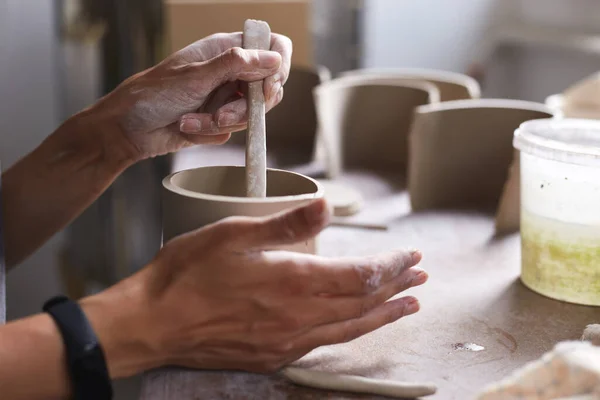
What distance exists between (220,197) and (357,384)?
0.79 feet

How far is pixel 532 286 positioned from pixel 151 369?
0.52 meters

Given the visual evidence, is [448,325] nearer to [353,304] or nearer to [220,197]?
[353,304]

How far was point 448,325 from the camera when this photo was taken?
0.89 meters

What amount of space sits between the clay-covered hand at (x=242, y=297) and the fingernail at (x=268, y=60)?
280 mm

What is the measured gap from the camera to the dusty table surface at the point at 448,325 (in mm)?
740

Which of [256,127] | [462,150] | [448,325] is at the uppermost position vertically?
[256,127]

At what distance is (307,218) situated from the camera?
2.31 ft

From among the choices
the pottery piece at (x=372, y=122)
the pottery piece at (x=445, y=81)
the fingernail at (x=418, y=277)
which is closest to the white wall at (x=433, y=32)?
the pottery piece at (x=445, y=81)

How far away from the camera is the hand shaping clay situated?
2.35 ft

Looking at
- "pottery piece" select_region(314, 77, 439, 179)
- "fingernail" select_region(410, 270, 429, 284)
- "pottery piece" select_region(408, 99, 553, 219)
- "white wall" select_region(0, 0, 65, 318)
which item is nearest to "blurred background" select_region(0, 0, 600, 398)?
"white wall" select_region(0, 0, 65, 318)

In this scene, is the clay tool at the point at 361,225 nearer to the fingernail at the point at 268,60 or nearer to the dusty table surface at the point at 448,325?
the dusty table surface at the point at 448,325

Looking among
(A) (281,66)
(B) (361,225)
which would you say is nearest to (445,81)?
(B) (361,225)

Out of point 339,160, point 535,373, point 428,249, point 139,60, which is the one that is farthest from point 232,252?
point 139,60

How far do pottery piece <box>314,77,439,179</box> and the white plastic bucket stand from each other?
23.1 inches
